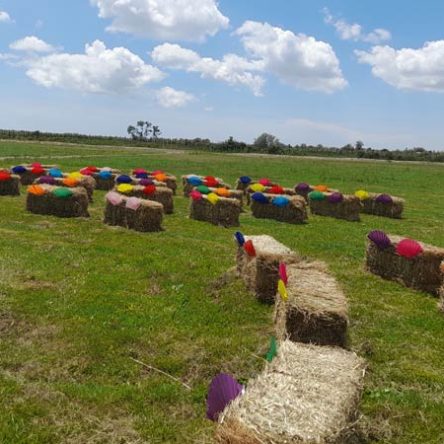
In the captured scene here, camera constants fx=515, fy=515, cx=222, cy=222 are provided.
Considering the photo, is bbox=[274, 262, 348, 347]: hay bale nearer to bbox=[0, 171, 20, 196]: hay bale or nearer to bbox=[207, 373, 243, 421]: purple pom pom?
bbox=[207, 373, 243, 421]: purple pom pom

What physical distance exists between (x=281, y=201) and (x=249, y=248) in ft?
33.1

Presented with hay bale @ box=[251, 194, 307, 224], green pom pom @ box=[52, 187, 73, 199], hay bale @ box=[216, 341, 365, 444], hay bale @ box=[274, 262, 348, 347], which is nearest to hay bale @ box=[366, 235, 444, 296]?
hay bale @ box=[274, 262, 348, 347]

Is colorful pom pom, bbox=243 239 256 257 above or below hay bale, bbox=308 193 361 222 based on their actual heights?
above

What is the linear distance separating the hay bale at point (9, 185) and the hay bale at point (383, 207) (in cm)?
1583

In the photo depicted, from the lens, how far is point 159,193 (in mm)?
20109

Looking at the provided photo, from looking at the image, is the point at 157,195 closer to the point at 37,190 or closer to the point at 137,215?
the point at 137,215

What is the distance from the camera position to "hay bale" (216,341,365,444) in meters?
4.07

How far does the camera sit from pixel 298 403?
15.0 feet

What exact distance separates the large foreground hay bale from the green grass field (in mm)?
1506

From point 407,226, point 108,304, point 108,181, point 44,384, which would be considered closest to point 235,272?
point 108,304

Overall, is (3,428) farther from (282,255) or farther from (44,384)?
(282,255)

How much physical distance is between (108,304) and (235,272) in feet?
10.2

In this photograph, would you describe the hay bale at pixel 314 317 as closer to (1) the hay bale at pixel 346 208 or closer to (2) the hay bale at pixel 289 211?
(2) the hay bale at pixel 289 211

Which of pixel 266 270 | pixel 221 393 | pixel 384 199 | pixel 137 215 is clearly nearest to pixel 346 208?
pixel 384 199
